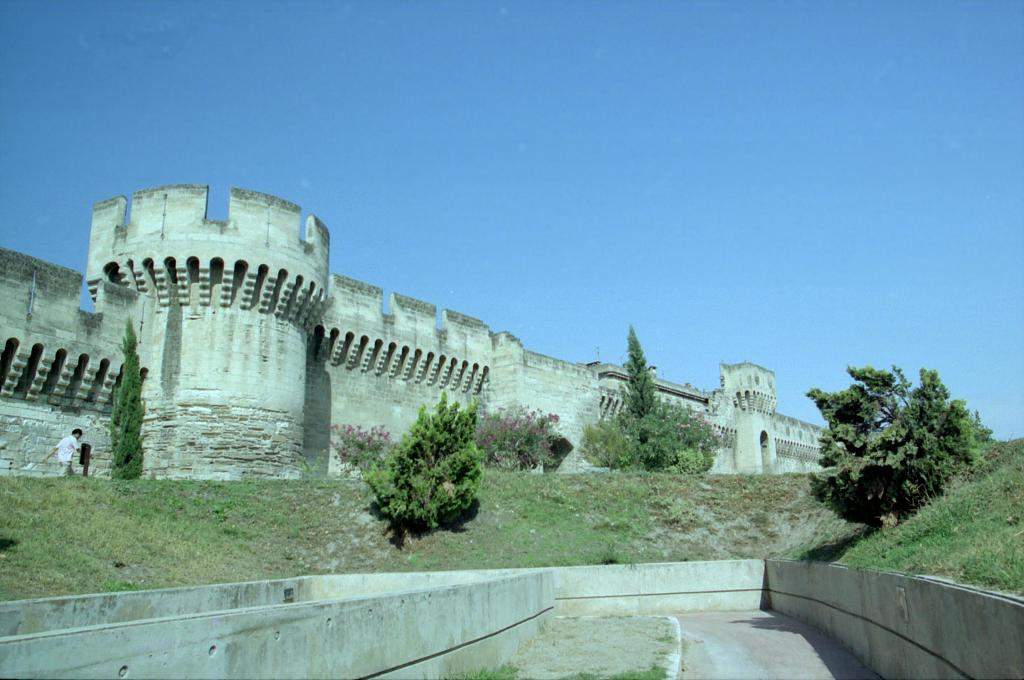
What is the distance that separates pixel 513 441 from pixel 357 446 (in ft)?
19.4

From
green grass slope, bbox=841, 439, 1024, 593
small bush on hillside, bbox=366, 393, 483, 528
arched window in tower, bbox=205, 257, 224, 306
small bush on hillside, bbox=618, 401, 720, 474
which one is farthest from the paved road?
small bush on hillside, bbox=618, 401, 720, 474

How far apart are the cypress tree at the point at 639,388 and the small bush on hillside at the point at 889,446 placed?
24.9 metres

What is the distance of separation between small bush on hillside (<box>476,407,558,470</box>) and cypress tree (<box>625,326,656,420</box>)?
29.2 ft

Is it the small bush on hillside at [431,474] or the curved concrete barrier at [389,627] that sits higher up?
the small bush on hillside at [431,474]

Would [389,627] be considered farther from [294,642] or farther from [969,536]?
[969,536]

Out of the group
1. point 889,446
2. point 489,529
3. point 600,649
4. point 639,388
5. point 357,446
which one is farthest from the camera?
point 639,388

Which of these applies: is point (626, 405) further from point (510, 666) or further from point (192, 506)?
point (510, 666)

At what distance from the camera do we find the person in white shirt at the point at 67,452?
19.5 metres

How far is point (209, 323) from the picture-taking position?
74.6 ft

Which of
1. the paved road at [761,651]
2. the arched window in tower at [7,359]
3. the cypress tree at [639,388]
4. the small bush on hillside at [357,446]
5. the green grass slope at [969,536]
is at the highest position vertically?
the cypress tree at [639,388]

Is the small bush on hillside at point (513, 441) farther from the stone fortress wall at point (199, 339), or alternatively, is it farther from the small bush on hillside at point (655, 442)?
the stone fortress wall at point (199, 339)

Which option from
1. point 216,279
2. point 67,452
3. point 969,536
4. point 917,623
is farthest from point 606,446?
point 917,623

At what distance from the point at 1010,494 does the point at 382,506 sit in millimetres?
13814

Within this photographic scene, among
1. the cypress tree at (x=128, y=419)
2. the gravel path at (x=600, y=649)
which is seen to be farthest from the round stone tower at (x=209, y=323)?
the gravel path at (x=600, y=649)
